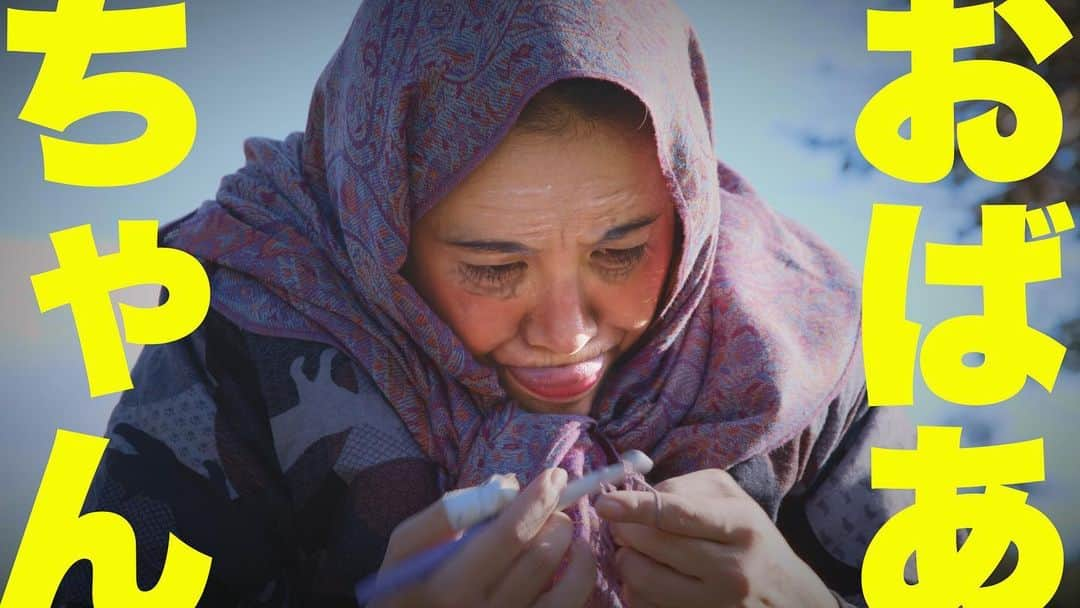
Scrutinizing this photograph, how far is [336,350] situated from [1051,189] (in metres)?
1.92

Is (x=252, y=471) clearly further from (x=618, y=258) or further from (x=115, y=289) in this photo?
(x=618, y=258)

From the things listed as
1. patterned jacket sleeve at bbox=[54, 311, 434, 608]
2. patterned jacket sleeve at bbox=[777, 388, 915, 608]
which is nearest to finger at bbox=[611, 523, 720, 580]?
patterned jacket sleeve at bbox=[54, 311, 434, 608]

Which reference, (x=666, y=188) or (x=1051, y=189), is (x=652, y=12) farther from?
(x=1051, y=189)

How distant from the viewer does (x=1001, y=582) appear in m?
1.86

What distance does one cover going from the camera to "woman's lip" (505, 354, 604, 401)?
1589 millimetres

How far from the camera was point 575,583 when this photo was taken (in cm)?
131

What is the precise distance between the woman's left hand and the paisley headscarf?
2.5 inches

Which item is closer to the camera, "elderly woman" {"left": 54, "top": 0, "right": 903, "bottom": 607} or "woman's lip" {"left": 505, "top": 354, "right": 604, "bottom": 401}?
"elderly woman" {"left": 54, "top": 0, "right": 903, "bottom": 607}

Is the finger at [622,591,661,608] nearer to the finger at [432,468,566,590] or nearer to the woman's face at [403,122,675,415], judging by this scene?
the finger at [432,468,566,590]

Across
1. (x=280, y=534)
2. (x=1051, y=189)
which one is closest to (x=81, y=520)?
(x=280, y=534)

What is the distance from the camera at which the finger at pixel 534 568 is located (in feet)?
4.13

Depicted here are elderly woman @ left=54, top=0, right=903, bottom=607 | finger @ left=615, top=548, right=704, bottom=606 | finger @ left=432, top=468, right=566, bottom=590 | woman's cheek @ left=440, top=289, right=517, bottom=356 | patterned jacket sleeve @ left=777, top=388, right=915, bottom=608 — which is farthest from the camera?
patterned jacket sleeve @ left=777, top=388, right=915, bottom=608

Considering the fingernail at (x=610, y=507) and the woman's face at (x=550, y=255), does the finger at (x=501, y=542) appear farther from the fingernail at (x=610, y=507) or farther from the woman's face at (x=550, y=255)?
the woman's face at (x=550, y=255)

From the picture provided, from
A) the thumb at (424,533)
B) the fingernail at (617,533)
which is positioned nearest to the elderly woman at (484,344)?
the fingernail at (617,533)
